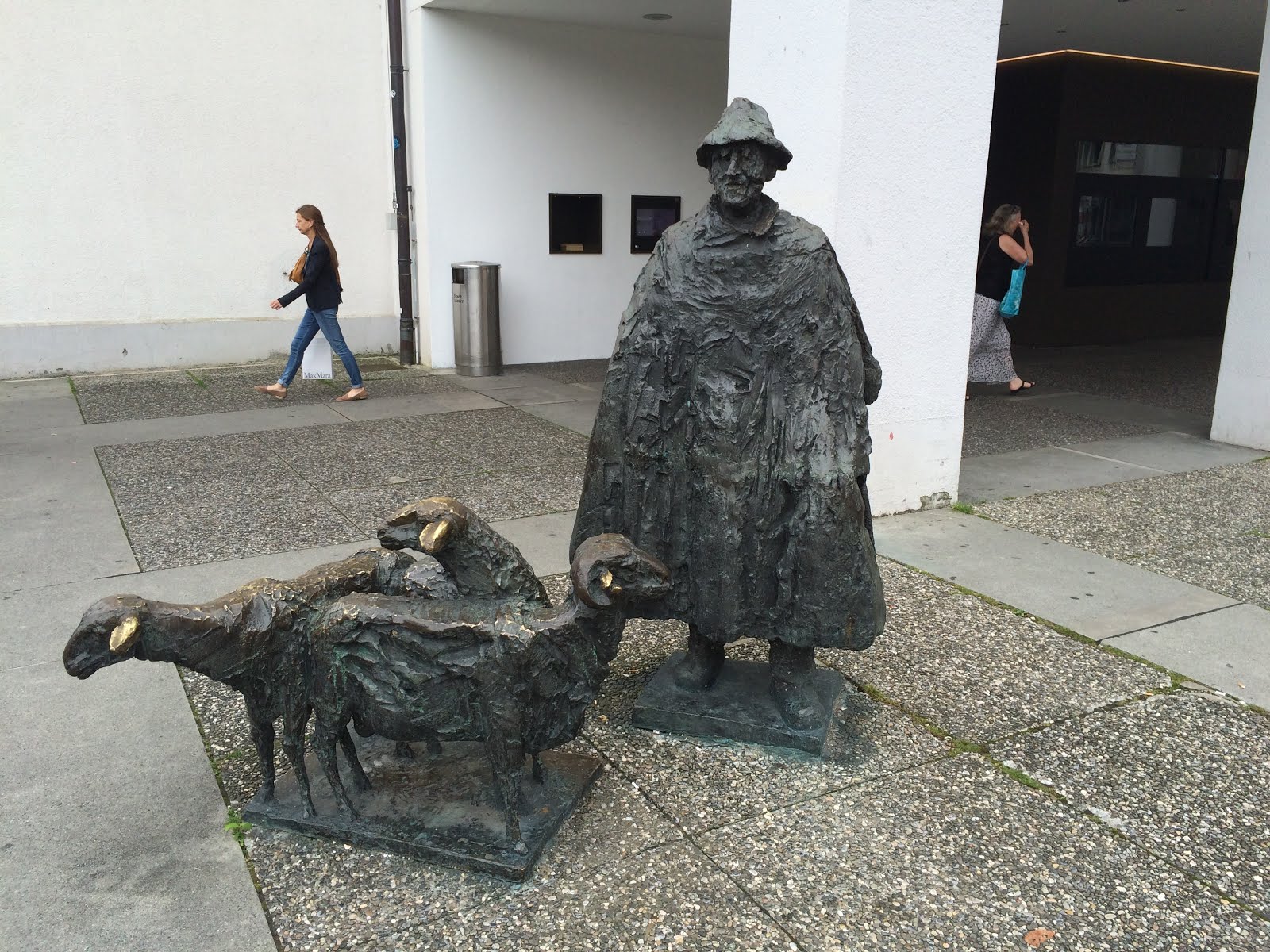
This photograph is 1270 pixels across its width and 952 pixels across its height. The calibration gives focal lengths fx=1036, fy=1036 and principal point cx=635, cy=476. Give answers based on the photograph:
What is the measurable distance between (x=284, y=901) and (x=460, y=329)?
8.78 m

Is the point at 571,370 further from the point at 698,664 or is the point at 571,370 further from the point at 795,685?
the point at 795,685

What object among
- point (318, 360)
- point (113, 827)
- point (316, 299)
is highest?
point (316, 299)

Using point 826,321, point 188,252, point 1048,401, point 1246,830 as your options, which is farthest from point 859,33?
point 188,252

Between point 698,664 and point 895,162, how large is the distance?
11.0ft

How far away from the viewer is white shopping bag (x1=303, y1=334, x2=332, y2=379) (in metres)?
9.68

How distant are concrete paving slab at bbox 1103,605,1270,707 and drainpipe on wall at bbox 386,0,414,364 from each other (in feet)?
28.0

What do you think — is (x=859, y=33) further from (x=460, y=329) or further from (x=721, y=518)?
(x=460, y=329)

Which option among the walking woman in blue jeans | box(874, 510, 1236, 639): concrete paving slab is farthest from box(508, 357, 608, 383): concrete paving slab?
box(874, 510, 1236, 639): concrete paving slab

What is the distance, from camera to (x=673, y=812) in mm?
3094

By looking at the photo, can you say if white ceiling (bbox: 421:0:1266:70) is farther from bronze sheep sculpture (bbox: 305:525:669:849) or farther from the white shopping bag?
Answer: bronze sheep sculpture (bbox: 305:525:669:849)

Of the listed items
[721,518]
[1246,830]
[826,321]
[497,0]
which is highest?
[497,0]

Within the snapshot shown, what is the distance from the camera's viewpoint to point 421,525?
293cm

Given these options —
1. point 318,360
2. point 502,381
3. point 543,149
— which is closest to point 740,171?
point 318,360

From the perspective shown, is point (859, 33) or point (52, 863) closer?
point (52, 863)
